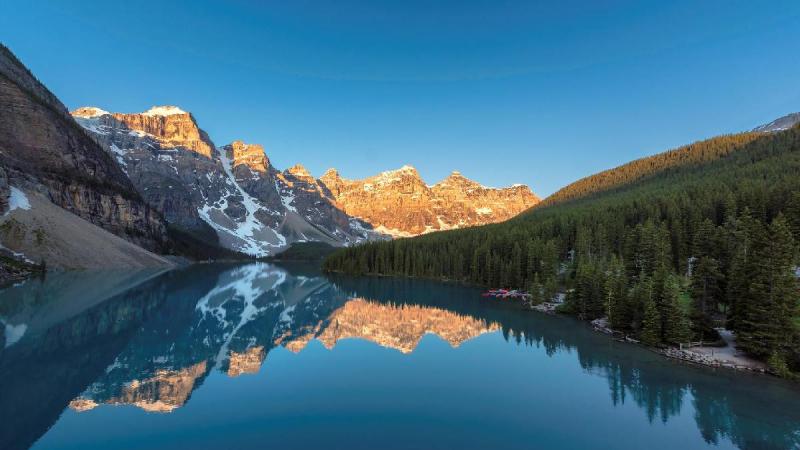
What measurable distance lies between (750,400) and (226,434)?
1186 inches

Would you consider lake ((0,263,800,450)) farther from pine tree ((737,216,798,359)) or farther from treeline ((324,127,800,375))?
treeline ((324,127,800,375))

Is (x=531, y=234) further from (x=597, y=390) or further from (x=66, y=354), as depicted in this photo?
(x=66, y=354)

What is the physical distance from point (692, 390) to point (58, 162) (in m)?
184

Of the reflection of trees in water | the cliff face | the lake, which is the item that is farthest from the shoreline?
the cliff face

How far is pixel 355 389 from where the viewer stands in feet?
90.3

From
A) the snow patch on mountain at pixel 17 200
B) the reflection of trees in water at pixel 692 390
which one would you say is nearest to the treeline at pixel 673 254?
the reflection of trees in water at pixel 692 390

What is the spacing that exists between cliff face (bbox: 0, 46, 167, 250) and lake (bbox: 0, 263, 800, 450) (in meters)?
101

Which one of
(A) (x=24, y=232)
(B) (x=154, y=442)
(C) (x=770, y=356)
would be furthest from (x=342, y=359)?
(A) (x=24, y=232)

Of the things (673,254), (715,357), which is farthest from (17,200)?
(673,254)

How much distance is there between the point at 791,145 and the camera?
409 feet

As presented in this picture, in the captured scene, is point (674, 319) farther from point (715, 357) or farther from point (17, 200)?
point (17, 200)

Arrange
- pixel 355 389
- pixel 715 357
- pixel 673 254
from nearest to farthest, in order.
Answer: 1. pixel 355 389
2. pixel 715 357
3. pixel 673 254

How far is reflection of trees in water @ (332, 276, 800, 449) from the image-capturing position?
22.0 m

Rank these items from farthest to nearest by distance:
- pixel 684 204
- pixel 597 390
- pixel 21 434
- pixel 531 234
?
1. pixel 531 234
2. pixel 684 204
3. pixel 597 390
4. pixel 21 434
